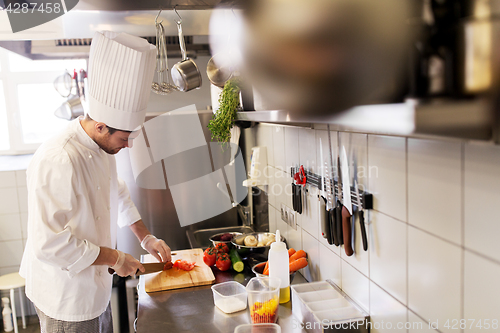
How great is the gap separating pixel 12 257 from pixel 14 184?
59 centimetres

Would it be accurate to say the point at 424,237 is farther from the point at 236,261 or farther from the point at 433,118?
the point at 236,261

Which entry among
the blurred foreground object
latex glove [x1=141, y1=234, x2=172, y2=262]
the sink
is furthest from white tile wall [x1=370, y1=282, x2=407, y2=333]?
the sink

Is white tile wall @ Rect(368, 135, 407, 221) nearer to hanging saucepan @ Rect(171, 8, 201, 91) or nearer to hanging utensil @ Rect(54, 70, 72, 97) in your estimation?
hanging saucepan @ Rect(171, 8, 201, 91)

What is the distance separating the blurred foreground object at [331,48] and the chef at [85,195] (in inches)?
41.7

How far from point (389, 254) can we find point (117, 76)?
109 cm

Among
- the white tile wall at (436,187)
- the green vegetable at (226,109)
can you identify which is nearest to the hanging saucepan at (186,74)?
the green vegetable at (226,109)

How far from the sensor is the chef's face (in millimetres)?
1463

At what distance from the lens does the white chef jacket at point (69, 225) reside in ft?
4.25

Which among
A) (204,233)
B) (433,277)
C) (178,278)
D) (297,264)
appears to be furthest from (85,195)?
(204,233)

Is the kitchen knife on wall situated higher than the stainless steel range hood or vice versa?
the stainless steel range hood

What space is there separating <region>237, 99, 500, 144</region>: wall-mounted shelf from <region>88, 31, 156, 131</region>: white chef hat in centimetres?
114

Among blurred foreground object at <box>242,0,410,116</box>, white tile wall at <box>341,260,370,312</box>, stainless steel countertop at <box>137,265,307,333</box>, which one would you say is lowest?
stainless steel countertop at <box>137,265,307,333</box>

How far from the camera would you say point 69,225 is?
1382 mm

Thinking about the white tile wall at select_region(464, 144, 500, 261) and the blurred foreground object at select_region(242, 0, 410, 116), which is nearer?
the blurred foreground object at select_region(242, 0, 410, 116)
